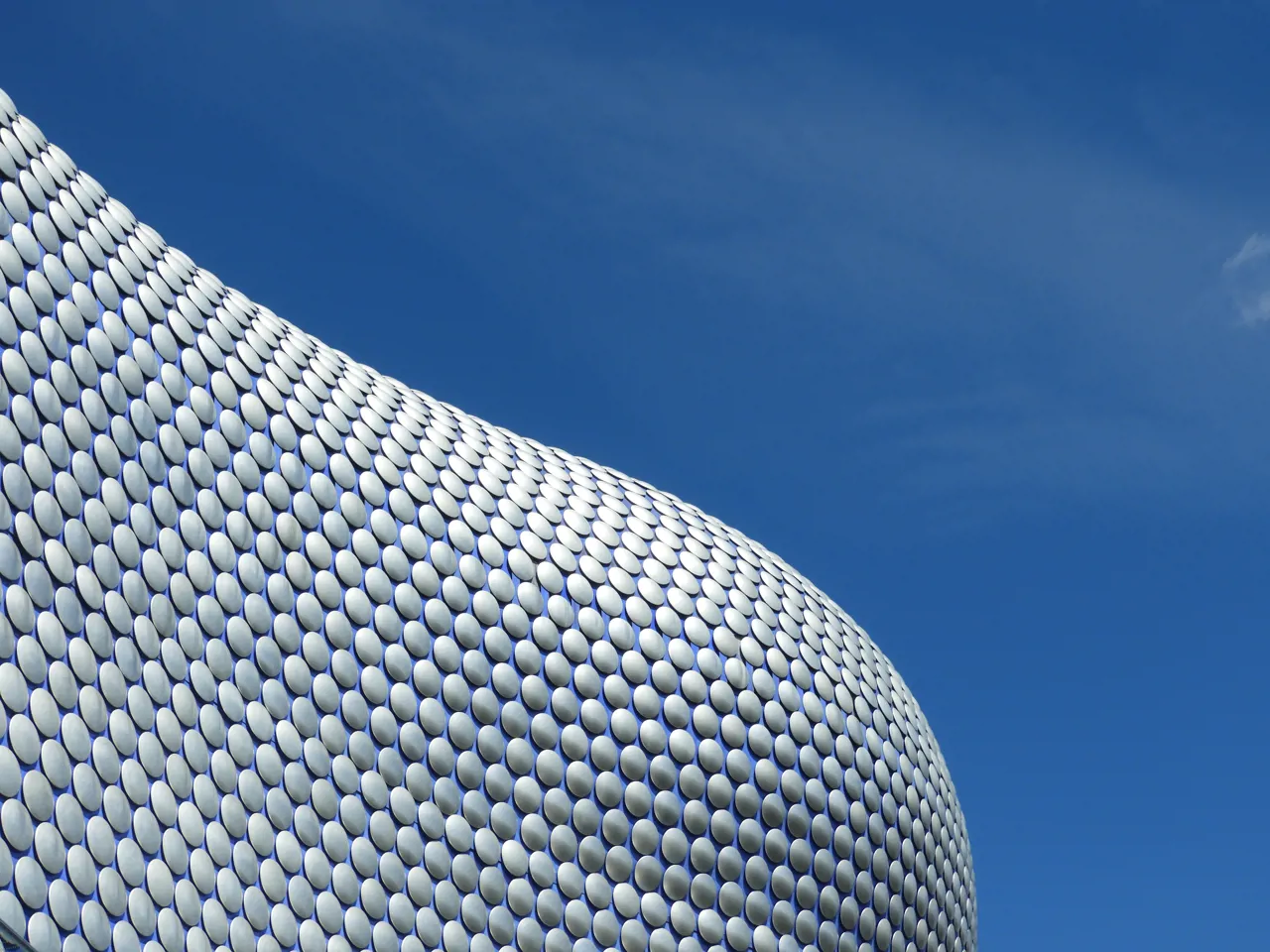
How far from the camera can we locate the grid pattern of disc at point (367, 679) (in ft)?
68.0

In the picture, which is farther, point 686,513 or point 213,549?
point 686,513

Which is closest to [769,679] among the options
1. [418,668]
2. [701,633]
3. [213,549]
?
[701,633]

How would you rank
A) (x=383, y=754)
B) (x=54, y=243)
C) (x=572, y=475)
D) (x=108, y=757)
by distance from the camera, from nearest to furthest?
(x=108, y=757)
(x=54, y=243)
(x=383, y=754)
(x=572, y=475)

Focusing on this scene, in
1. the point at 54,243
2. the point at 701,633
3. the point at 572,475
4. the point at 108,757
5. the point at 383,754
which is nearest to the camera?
the point at 108,757

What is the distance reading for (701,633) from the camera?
102 feet

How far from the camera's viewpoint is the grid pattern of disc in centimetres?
2072

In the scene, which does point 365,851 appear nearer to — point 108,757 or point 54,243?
point 108,757

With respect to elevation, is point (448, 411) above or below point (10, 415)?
above

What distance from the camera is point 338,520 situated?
26984mm

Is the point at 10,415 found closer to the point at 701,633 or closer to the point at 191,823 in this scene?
the point at 191,823

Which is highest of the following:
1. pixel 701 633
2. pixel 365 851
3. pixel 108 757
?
pixel 701 633

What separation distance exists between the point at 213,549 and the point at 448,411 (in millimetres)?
9237

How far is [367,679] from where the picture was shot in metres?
25.8

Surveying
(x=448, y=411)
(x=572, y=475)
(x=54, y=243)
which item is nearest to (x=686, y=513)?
(x=572, y=475)
